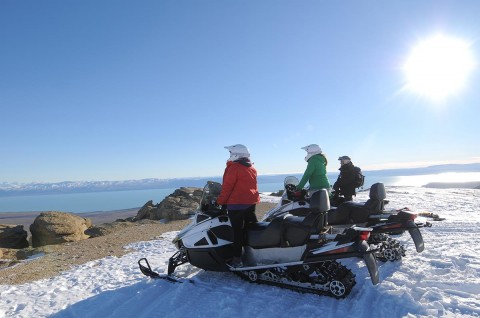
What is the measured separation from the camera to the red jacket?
199 inches

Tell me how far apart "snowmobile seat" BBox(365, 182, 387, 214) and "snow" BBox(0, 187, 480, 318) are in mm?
988

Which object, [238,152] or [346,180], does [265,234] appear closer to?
[238,152]

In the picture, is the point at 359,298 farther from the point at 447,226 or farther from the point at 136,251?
the point at 447,226

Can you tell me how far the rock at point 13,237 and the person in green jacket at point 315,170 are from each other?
1367 cm

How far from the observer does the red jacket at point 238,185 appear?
16.6 ft

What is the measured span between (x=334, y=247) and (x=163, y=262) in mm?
4015

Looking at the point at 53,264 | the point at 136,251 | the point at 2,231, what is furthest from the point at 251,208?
the point at 2,231

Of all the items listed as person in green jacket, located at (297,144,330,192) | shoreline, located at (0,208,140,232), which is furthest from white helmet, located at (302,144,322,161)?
shoreline, located at (0,208,140,232)

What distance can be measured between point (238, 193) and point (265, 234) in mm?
724

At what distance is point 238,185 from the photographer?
5.08 meters

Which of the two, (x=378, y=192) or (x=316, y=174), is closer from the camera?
(x=378, y=192)

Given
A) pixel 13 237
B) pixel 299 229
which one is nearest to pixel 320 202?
pixel 299 229

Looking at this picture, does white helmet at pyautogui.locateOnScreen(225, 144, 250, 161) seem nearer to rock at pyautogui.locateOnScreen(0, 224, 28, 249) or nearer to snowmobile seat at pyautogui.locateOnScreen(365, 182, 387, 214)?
Answer: snowmobile seat at pyautogui.locateOnScreen(365, 182, 387, 214)

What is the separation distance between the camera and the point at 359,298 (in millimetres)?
4203
